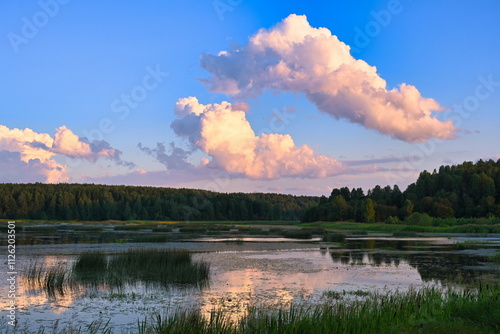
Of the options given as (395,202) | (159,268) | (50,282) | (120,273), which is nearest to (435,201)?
(395,202)

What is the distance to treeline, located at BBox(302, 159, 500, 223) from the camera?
5389 inches

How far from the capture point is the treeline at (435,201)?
137 meters

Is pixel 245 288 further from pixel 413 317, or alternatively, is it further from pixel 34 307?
pixel 413 317

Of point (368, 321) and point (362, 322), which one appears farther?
point (368, 321)

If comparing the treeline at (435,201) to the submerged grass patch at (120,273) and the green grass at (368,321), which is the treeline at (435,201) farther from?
the green grass at (368,321)

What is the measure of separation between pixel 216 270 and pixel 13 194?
18952cm

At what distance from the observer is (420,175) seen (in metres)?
175

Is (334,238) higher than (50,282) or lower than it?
lower

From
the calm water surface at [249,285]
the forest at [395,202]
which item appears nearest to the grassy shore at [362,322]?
the calm water surface at [249,285]

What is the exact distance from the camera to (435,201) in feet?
469

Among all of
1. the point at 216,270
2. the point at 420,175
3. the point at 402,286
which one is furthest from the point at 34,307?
the point at 420,175

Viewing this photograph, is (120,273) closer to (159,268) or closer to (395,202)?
(159,268)

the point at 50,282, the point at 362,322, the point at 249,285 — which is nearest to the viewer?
the point at 362,322

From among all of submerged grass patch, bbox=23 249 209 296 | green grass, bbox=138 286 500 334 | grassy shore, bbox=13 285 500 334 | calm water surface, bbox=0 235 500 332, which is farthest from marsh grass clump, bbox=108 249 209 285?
green grass, bbox=138 286 500 334
